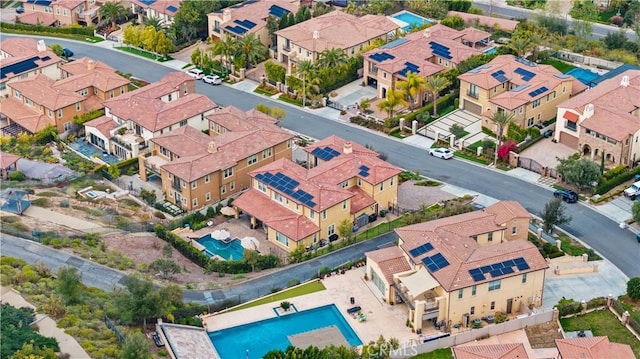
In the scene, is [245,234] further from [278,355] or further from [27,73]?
[27,73]

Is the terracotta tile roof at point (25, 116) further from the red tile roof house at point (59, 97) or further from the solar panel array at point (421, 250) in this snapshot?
Result: the solar panel array at point (421, 250)

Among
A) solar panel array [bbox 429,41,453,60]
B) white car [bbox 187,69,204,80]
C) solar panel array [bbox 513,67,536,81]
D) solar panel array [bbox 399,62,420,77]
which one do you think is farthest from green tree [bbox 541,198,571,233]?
white car [bbox 187,69,204,80]

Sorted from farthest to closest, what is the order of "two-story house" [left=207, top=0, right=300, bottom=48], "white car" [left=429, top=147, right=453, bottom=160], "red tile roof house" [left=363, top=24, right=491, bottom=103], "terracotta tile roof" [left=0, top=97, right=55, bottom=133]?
1. "two-story house" [left=207, top=0, right=300, bottom=48]
2. "red tile roof house" [left=363, top=24, right=491, bottom=103]
3. "terracotta tile roof" [left=0, top=97, right=55, bottom=133]
4. "white car" [left=429, top=147, right=453, bottom=160]

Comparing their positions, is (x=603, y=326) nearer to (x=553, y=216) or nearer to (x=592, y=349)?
(x=592, y=349)

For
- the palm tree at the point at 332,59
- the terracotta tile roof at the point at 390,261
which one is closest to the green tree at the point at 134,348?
the terracotta tile roof at the point at 390,261

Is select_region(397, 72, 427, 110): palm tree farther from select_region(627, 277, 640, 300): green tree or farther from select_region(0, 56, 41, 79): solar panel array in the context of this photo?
select_region(0, 56, 41, 79): solar panel array
